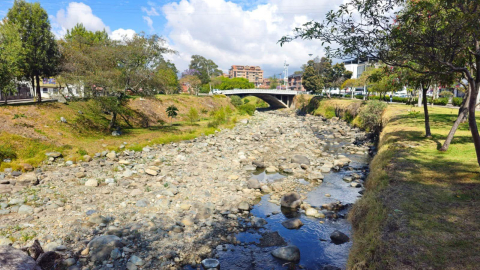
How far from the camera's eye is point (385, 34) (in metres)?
9.81

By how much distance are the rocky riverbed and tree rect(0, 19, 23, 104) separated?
8308mm

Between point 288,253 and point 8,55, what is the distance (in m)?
25.9

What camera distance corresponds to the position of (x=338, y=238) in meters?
11.0

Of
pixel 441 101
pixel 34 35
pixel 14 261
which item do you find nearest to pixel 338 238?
pixel 14 261

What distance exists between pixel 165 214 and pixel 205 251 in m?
3.56

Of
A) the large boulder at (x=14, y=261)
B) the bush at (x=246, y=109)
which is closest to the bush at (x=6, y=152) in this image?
the large boulder at (x=14, y=261)

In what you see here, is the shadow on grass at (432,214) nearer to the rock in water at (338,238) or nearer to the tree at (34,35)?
the rock in water at (338,238)

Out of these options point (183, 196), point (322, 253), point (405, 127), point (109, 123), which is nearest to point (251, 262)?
point (322, 253)

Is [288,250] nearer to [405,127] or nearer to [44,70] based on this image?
[405,127]

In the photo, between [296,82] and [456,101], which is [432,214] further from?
[296,82]

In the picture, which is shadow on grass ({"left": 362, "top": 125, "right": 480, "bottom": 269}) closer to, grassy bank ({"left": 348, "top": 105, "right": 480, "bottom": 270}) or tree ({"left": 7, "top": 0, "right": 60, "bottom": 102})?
grassy bank ({"left": 348, "top": 105, "right": 480, "bottom": 270})

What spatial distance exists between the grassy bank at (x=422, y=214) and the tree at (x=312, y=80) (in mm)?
55648

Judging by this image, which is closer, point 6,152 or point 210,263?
point 210,263

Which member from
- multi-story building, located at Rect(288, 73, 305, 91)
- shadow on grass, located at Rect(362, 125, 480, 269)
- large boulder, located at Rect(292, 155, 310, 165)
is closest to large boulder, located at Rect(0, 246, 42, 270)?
shadow on grass, located at Rect(362, 125, 480, 269)
